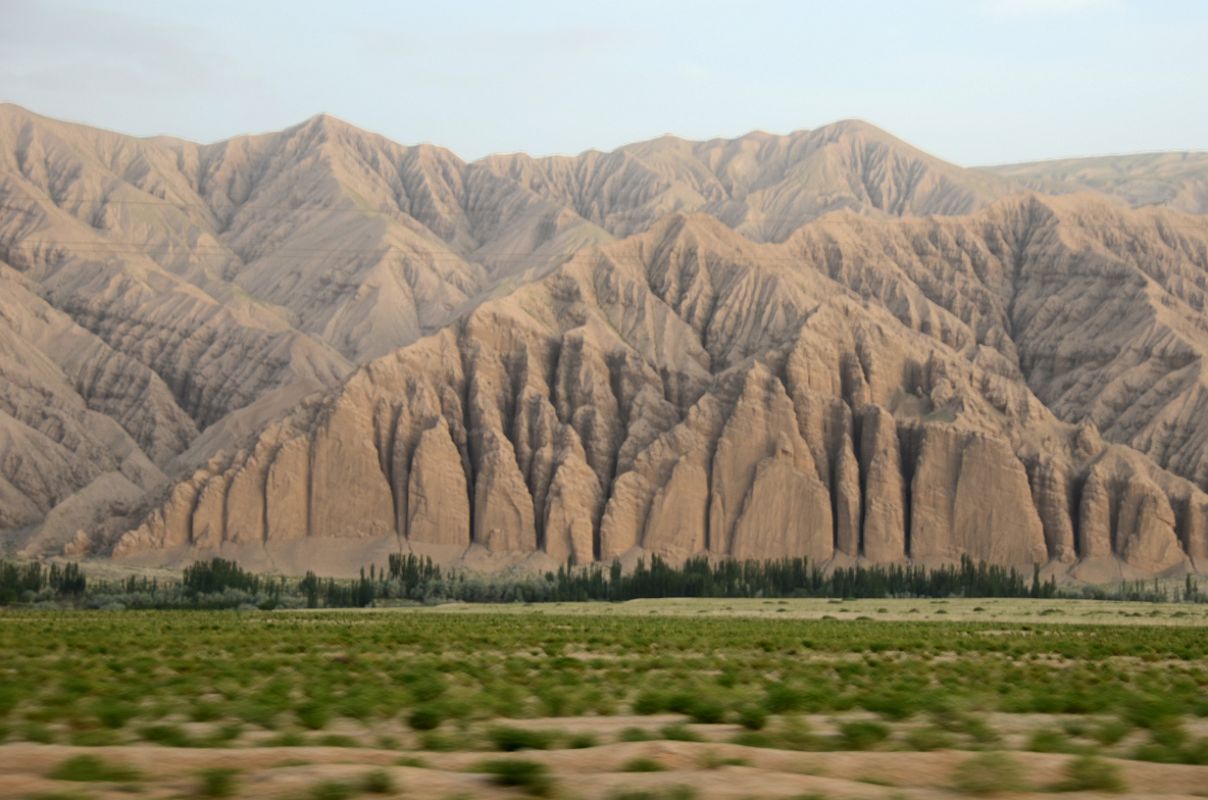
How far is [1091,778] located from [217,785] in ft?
26.5

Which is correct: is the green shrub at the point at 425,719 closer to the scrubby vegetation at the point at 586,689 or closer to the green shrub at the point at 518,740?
the scrubby vegetation at the point at 586,689

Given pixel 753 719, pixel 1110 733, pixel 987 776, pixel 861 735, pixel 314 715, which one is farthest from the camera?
pixel 314 715

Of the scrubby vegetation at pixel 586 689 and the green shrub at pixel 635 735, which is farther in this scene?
the scrubby vegetation at pixel 586 689

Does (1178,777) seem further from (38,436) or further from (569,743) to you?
(38,436)

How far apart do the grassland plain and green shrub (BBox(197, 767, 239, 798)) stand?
3cm

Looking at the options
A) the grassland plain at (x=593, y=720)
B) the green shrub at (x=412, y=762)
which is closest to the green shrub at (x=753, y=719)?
the grassland plain at (x=593, y=720)

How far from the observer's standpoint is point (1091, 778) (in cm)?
1545

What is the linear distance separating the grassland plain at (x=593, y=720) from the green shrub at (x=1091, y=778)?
0.03 m

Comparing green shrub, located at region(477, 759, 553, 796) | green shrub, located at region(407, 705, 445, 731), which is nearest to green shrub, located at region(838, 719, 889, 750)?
green shrub, located at region(477, 759, 553, 796)

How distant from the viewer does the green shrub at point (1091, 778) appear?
1528cm

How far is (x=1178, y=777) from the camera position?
1591 centimetres

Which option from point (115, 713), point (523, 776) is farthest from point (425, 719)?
point (523, 776)

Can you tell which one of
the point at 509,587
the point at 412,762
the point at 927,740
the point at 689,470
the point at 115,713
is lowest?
the point at 509,587

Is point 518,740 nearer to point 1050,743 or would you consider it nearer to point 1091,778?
point 1050,743
